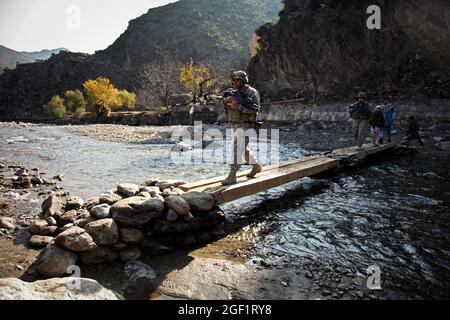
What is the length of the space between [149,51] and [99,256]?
144032mm

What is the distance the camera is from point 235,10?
159 m

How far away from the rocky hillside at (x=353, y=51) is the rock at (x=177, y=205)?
2396 cm

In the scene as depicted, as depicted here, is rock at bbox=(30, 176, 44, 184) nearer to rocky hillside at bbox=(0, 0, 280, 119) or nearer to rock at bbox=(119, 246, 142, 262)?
rock at bbox=(119, 246, 142, 262)

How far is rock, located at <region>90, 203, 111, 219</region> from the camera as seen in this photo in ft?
14.8

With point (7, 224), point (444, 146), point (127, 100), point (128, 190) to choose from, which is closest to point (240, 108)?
point (128, 190)

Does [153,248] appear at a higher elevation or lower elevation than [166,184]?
lower

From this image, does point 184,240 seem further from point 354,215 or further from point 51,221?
point 354,215

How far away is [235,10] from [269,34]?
5162 inches

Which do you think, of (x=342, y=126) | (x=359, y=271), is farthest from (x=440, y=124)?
(x=359, y=271)

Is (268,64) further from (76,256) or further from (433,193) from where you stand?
(76,256)

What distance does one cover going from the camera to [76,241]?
156 inches

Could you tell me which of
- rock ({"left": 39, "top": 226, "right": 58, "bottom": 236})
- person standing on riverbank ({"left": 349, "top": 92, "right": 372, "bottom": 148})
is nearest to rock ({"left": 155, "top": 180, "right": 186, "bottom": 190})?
rock ({"left": 39, "top": 226, "right": 58, "bottom": 236})

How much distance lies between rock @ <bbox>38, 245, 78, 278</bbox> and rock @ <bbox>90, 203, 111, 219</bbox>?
0.67 meters

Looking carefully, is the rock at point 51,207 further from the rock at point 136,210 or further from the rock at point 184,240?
the rock at point 184,240
